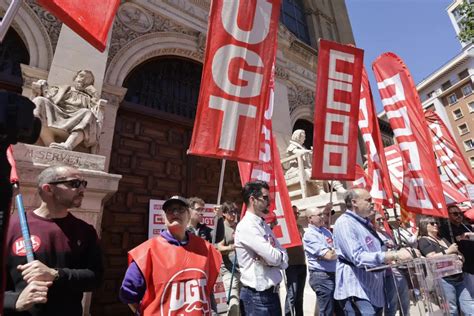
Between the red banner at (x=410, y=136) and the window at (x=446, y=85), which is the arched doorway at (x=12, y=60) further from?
the window at (x=446, y=85)

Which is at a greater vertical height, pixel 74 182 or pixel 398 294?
pixel 74 182

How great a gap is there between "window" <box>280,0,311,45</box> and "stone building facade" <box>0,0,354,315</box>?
4.08 m

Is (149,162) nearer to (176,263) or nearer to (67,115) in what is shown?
(67,115)

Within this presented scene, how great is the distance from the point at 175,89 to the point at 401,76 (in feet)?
17.2

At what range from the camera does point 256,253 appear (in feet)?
7.57

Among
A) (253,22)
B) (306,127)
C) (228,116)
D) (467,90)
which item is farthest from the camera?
(467,90)

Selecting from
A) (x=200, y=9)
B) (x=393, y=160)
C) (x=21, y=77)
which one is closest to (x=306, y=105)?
(x=393, y=160)

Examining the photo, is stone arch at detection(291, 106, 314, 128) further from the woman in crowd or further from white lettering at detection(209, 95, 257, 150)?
white lettering at detection(209, 95, 257, 150)

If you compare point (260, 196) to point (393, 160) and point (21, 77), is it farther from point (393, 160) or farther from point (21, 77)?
point (393, 160)

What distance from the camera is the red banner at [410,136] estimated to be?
13.6 ft

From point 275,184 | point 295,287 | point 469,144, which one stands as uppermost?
point 469,144

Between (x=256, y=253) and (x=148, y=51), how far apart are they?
6.09 metres

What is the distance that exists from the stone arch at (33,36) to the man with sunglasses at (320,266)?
563cm

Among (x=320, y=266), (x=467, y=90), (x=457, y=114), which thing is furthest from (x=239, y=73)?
(x=457, y=114)
